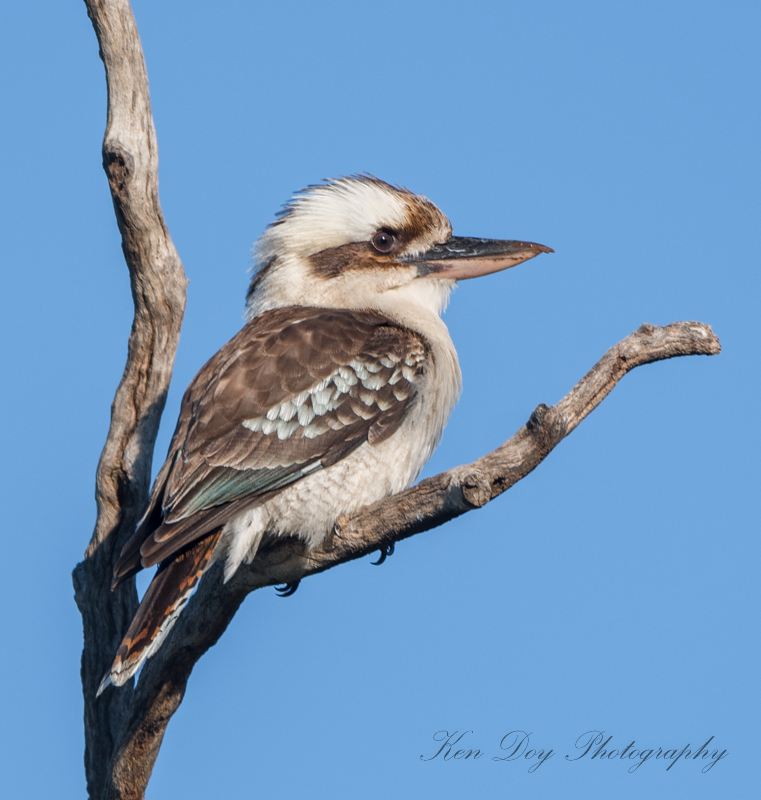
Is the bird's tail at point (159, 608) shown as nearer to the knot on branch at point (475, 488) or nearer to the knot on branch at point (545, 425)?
the knot on branch at point (475, 488)

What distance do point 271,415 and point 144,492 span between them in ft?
3.07

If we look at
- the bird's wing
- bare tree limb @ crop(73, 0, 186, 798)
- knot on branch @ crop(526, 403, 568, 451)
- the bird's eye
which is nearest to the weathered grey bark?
bare tree limb @ crop(73, 0, 186, 798)

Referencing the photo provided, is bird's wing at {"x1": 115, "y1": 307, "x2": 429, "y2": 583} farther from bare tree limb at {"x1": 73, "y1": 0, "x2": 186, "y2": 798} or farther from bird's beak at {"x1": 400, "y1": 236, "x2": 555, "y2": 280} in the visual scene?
bird's beak at {"x1": 400, "y1": 236, "x2": 555, "y2": 280}

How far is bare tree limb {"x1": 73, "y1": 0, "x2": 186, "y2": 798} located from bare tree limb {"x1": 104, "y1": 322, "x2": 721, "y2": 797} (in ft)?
1.03

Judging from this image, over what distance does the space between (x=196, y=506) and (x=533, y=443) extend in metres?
1.40

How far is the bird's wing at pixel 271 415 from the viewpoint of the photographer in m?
4.19

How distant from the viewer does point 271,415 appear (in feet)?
14.6

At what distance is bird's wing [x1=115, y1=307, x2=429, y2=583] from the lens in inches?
165

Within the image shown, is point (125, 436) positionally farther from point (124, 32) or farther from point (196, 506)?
point (124, 32)

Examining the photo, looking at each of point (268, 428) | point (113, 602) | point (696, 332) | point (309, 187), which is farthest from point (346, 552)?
point (309, 187)

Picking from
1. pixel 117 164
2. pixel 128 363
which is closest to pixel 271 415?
pixel 128 363

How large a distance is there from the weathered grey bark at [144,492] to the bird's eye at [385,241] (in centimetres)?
113

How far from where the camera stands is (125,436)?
4953 mm

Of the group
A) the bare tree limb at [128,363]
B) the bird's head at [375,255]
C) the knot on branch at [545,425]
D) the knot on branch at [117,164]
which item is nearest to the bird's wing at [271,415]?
the bare tree limb at [128,363]
